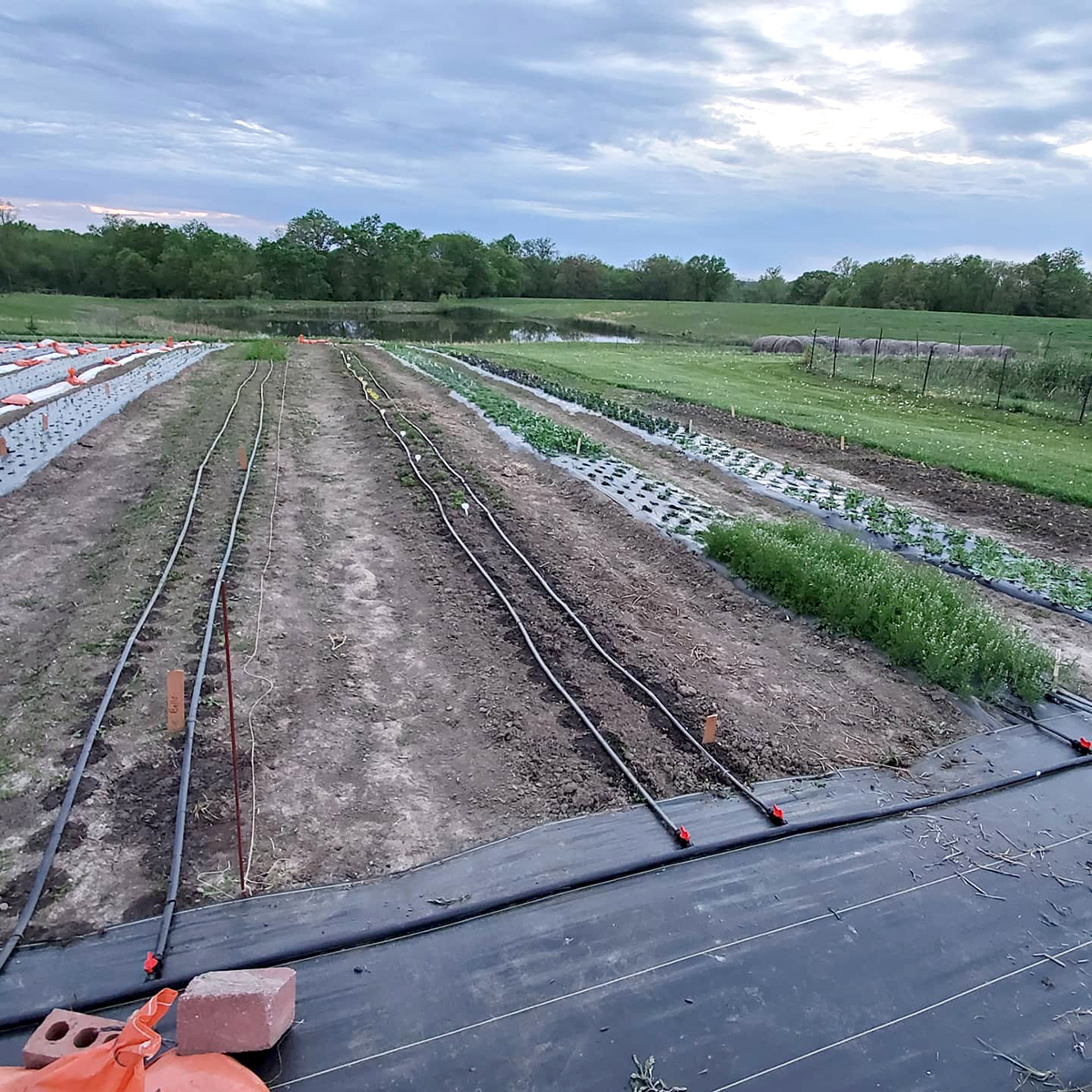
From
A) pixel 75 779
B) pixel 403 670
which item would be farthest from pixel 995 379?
pixel 75 779

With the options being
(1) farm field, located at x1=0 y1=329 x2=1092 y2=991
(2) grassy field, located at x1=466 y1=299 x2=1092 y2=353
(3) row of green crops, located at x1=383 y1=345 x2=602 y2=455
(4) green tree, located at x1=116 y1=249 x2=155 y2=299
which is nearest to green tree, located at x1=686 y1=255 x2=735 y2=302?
(2) grassy field, located at x1=466 y1=299 x2=1092 y2=353

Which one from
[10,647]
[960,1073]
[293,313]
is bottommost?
[960,1073]

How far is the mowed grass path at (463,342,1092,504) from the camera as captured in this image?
47.8 ft

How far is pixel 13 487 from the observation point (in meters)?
10.9

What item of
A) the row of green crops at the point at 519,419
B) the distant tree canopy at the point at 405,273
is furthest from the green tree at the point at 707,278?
the row of green crops at the point at 519,419

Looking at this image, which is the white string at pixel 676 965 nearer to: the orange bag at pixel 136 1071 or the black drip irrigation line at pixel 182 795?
the orange bag at pixel 136 1071

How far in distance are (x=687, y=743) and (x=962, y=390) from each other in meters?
22.9

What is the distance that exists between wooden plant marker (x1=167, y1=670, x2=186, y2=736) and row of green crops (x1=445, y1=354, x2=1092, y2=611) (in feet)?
29.1

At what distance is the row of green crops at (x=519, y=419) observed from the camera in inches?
590

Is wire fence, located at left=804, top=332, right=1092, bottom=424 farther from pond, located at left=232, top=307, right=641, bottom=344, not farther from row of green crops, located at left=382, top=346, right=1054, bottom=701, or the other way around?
pond, located at left=232, top=307, right=641, bottom=344

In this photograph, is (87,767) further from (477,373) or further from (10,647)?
(477,373)

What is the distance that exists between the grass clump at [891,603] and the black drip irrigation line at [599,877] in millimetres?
1100

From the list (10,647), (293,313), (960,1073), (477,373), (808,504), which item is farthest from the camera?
(293,313)

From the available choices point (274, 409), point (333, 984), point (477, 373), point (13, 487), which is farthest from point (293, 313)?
point (333, 984)
